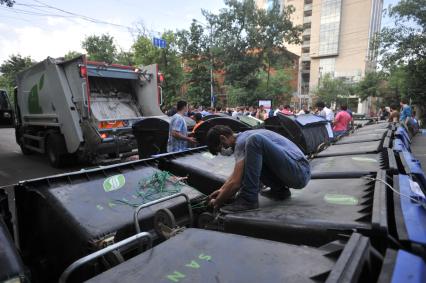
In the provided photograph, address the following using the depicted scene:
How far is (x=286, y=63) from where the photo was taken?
990 inches

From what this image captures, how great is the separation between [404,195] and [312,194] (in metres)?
0.72

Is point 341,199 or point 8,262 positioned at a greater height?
point 341,199

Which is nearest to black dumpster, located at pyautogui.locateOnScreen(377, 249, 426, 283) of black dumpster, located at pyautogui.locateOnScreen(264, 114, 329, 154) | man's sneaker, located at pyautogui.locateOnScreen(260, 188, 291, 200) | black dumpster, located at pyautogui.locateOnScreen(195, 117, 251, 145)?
man's sneaker, located at pyautogui.locateOnScreen(260, 188, 291, 200)

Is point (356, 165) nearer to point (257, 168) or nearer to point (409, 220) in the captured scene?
point (257, 168)

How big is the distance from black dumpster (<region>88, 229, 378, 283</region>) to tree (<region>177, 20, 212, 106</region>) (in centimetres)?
2431

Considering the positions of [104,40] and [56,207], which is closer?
[56,207]

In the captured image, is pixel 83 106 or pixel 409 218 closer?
pixel 409 218

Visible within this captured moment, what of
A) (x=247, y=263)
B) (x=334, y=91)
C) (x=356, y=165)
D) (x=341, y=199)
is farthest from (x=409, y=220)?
(x=334, y=91)

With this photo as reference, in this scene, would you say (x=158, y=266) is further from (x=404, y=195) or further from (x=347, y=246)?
(x=404, y=195)

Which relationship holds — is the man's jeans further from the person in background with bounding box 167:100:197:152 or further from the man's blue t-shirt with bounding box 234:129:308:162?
the person in background with bounding box 167:100:197:152

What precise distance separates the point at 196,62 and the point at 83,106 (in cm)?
2007

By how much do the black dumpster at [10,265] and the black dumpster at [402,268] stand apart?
185 centimetres

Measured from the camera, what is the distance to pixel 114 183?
288cm

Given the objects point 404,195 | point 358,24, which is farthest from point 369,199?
point 358,24
